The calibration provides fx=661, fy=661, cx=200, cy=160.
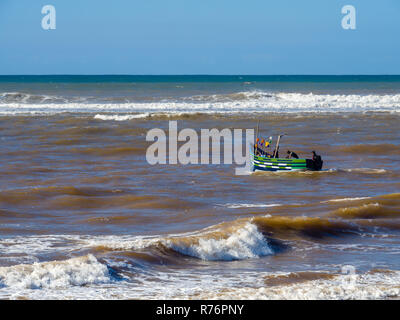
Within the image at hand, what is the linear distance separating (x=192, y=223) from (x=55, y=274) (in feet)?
15.4

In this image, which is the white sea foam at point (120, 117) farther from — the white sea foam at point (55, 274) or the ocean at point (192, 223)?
A: the white sea foam at point (55, 274)

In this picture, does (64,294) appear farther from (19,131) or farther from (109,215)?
(19,131)

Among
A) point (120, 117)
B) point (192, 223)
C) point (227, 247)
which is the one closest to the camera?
point (227, 247)

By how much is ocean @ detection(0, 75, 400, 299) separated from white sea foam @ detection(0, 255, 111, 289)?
3 centimetres

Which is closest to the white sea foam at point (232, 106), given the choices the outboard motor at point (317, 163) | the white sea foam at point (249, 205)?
the outboard motor at point (317, 163)

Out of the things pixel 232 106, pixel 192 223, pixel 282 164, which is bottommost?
pixel 192 223

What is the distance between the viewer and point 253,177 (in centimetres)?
2050

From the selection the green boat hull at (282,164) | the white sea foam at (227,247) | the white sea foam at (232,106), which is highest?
the white sea foam at (232,106)

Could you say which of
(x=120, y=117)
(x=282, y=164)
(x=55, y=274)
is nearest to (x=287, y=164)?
(x=282, y=164)

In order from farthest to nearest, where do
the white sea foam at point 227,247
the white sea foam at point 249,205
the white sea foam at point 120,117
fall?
the white sea foam at point 120,117 < the white sea foam at point 249,205 < the white sea foam at point 227,247

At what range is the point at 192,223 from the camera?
14.2 meters

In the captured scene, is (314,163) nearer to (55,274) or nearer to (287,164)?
(287,164)

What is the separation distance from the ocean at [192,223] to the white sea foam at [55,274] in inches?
1.1

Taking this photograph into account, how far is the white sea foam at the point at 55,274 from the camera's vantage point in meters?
9.62
